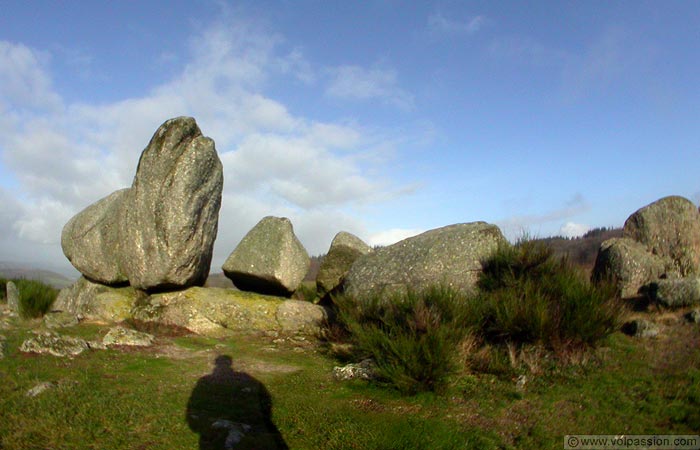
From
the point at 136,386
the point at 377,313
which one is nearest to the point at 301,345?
the point at 377,313

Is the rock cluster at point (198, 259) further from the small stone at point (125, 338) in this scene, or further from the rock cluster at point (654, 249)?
the rock cluster at point (654, 249)

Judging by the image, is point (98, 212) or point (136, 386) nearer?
point (136, 386)

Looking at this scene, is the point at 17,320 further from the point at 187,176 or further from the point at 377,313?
the point at 377,313

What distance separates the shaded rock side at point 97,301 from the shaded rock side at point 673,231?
12775 millimetres

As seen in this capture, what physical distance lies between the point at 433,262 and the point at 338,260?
3.92 meters

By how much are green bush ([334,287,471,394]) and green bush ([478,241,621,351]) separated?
22.1 inches

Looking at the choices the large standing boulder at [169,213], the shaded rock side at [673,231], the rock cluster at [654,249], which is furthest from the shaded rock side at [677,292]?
the large standing boulder at [169,213]

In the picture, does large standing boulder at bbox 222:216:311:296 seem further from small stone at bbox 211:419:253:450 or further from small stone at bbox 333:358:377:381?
small stone at bbox 211:419:253:450

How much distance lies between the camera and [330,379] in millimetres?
7145

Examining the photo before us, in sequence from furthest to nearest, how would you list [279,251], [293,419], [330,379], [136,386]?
[279,251] → [330,379] → [136,386] → [293,419]

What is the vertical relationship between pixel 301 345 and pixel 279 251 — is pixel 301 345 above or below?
below

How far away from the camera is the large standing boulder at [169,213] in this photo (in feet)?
37.6

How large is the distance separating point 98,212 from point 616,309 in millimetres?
12972

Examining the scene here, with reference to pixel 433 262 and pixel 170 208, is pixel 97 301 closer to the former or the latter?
pixel 170 208
